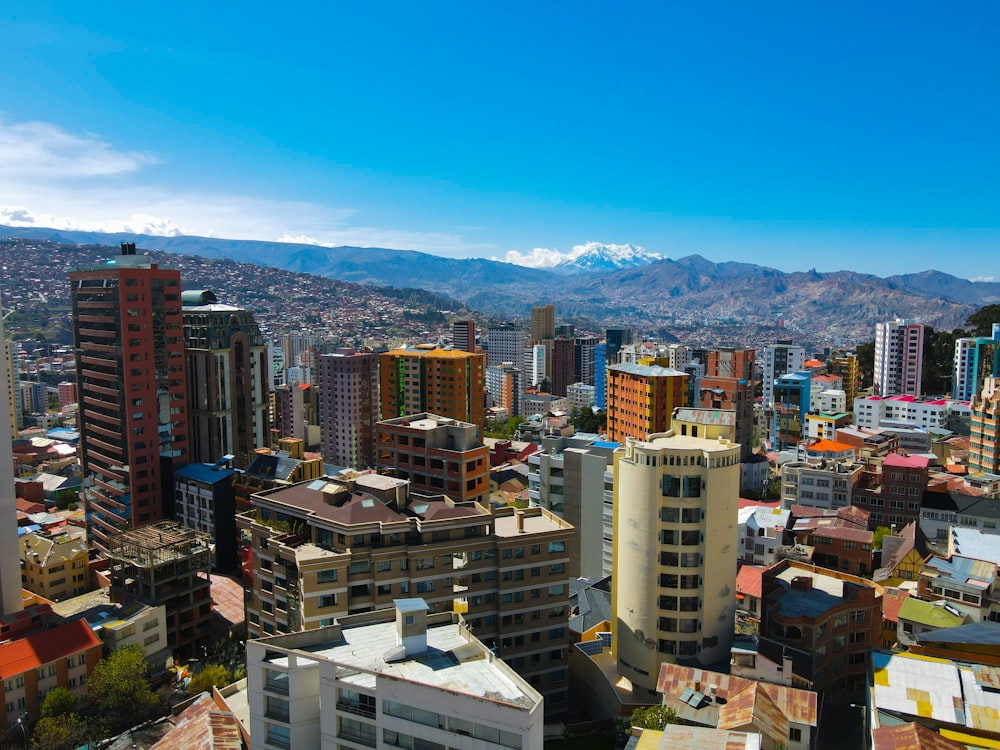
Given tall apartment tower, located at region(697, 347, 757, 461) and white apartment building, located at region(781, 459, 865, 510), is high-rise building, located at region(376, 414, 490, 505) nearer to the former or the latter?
white apartment building, located at region(781, 459, 865, 510)

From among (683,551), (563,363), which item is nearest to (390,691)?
(683,551)

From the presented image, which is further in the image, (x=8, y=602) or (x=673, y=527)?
(x=8, y=602)

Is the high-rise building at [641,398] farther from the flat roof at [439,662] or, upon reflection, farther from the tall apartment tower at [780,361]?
the tall apartment tower at [780,361]

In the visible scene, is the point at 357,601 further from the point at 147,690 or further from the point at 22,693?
the point at 22,693

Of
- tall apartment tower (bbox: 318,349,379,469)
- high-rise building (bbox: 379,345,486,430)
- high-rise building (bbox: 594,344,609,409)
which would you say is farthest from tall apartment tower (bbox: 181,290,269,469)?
high-rise building (bbox: 594,344,609,409)

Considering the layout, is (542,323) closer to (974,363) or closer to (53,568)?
(974,363)

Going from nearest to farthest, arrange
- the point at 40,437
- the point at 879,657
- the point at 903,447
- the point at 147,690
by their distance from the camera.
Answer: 1. the point at 879,657
2. the point at 147,690
3. the point at 903,447
4. the point at 40,437

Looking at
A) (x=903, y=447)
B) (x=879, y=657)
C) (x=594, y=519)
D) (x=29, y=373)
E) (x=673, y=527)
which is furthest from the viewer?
(x=29, y=373)

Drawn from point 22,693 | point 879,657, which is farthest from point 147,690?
point 879,657
